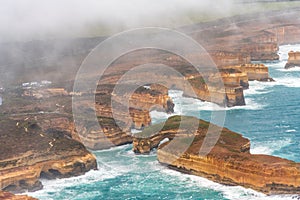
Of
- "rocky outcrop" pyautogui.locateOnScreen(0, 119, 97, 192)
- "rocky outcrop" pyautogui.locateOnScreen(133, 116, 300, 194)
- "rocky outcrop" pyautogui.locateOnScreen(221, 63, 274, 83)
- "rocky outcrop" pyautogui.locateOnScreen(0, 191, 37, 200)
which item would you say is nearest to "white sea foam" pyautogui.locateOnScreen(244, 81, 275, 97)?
"rocky outcrop" pyautogui.locateOnScreen(221, 63, 274, 83)

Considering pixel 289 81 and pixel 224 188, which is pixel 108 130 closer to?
pixel 224 188

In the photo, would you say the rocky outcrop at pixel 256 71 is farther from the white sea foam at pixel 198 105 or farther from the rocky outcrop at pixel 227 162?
the rocky outcrop at pixel 227 162

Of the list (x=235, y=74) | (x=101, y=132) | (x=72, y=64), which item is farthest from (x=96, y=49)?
(x=101, y=132)

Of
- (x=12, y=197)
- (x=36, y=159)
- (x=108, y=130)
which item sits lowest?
(x=12, y=197)

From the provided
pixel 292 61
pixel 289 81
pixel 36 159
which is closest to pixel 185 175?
pixel 36 159

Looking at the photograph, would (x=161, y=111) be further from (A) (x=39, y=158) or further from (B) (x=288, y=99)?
(A) (x=39, y=158)

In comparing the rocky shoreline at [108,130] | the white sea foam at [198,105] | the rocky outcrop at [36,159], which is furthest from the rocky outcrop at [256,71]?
the rocky outcrop at [36,159]
